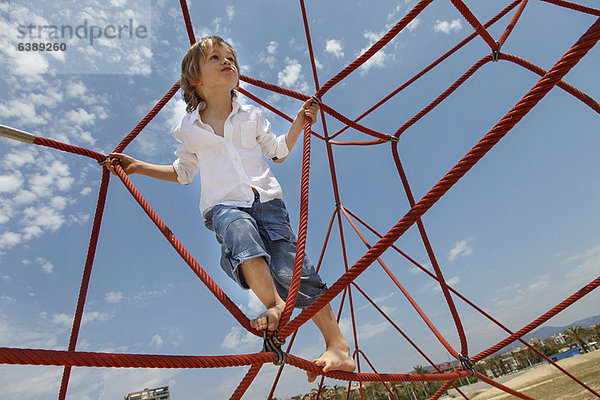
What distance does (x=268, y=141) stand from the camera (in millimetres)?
1752

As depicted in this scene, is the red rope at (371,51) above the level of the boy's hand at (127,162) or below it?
below

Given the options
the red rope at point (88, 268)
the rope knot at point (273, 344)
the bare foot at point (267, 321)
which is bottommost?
the rope knot at point (273, 344)

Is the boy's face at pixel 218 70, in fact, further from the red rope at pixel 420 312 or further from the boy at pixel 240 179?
the red rope at pixel 420 312

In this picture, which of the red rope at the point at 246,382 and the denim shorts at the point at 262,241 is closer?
the red rope at the point at 246,382

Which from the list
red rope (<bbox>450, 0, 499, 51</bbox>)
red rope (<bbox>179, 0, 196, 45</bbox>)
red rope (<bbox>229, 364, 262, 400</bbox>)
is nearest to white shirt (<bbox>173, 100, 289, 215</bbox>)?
red rope (<bbox>229, 364, 262, 400</bbox>)

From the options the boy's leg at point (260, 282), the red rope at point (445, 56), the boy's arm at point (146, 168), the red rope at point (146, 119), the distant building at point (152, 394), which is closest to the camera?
the boy's leg at point (260, 282)

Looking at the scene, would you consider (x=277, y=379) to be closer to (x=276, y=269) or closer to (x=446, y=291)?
(x=446, y=291)

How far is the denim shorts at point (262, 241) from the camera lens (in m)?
1.22

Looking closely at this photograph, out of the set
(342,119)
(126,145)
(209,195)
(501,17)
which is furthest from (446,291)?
(501,17)

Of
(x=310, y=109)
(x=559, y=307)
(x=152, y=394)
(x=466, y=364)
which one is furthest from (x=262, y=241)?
(x=152, y=394)

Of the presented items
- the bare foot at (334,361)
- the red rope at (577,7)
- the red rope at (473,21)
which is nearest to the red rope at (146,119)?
the bare foot at (334,361)

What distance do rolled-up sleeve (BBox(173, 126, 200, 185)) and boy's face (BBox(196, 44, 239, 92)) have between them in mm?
259

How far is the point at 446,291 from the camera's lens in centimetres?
226

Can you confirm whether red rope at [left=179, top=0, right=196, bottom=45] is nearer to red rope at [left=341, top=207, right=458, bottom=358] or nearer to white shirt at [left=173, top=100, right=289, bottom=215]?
white shirt at [left=173, top=100, right=289, bottom=215]
